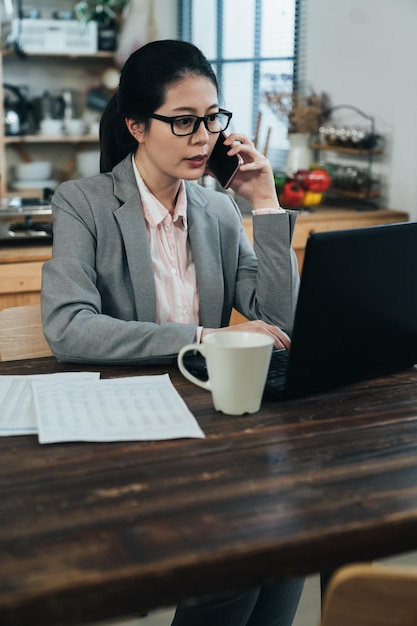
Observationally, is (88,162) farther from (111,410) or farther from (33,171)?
(111,410)

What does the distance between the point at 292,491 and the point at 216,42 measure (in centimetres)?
421

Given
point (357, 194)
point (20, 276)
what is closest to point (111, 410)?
point (20, 276)

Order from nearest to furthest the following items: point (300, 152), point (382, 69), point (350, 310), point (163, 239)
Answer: point (350, 310), point (163, 239), point (382, 69), point (300, 152)

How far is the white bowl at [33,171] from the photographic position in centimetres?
468

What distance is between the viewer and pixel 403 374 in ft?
4.77

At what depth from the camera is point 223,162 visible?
6.12 ft

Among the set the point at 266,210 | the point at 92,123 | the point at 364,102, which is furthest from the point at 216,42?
the point at 266,210

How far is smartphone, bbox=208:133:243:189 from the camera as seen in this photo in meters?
1.83

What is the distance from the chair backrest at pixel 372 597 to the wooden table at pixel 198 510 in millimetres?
124

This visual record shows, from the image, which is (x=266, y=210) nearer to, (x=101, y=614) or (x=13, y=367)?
(x=13, y=367)

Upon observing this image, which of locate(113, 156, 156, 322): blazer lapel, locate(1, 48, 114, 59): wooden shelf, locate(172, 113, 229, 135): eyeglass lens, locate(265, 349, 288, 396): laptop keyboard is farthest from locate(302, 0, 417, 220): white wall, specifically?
locate(265, 349, 288, 396): laptop keyboard

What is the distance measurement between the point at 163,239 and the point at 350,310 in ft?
1.93

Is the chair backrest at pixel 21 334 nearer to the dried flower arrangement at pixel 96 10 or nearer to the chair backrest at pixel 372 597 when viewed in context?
the chair backrest at pixel 372 597

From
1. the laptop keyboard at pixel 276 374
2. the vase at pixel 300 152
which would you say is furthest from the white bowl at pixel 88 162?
the laptop keyboard at pixel 276 374
